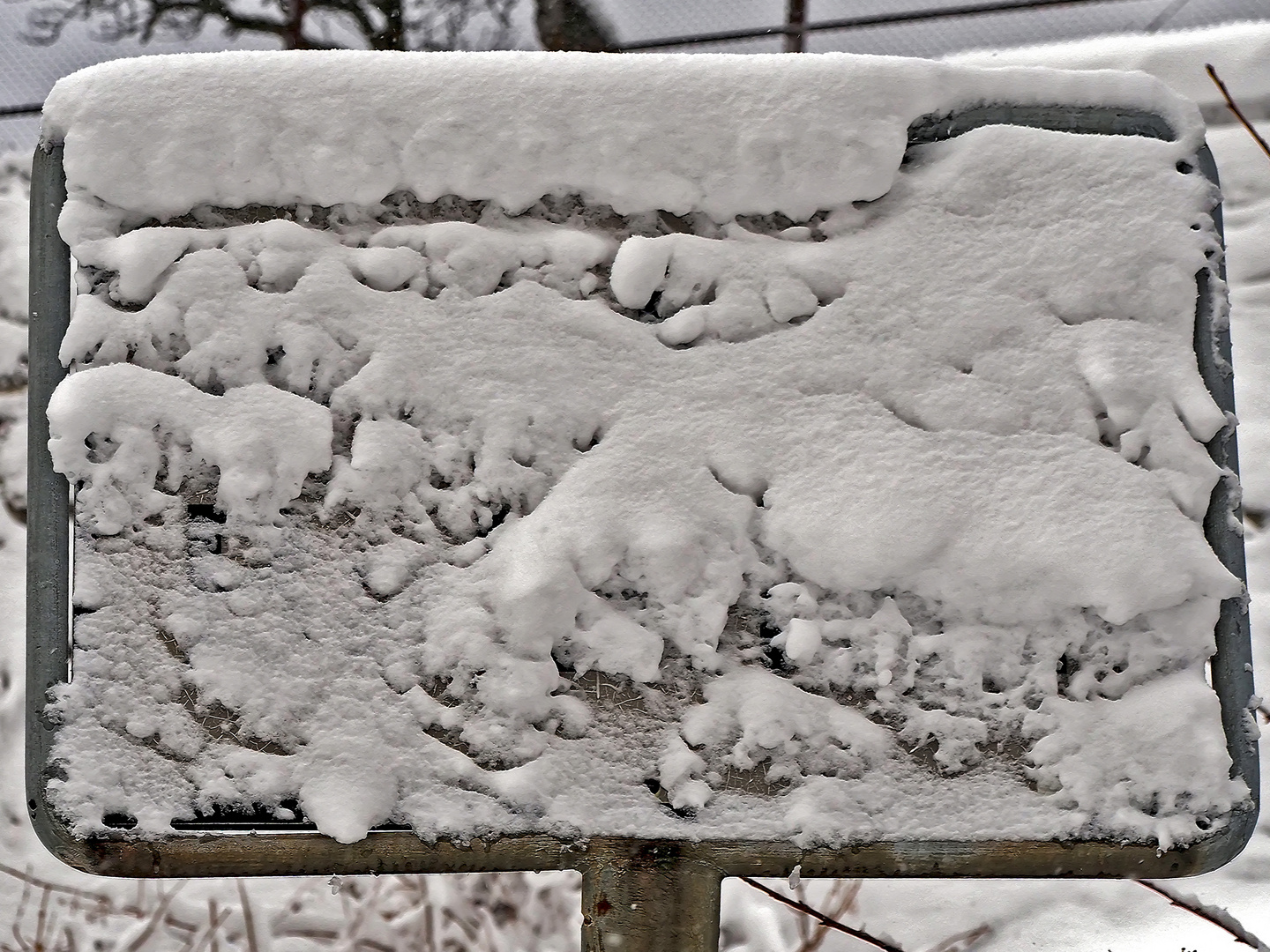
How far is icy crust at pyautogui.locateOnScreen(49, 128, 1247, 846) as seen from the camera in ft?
3.50

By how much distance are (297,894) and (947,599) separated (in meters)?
2.68

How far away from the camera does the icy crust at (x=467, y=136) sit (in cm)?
111

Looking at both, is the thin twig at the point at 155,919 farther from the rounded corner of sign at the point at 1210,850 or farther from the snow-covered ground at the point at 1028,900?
the rounded corner of sign at the point at 1210,850

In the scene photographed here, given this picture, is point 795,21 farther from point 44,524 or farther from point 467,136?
point 44,524

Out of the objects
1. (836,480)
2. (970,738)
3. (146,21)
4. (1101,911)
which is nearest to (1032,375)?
(836,480)

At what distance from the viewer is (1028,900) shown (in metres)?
2.95

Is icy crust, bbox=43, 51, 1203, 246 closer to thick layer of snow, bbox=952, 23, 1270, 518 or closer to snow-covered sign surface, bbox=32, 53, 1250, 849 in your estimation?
snow-covered sign surface, bbox=32, 53, 1250, 849

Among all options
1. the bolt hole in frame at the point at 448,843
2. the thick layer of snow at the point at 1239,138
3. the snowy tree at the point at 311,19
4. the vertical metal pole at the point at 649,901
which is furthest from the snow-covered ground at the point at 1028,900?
the bolt hole in frame at the point at 448,843

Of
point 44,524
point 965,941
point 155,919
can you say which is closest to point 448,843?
point 44,524

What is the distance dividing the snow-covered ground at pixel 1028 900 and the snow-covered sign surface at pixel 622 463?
6.98 feet

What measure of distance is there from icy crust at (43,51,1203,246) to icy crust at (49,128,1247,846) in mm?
74

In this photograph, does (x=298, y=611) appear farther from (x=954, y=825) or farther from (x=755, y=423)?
(x=954, y=825)

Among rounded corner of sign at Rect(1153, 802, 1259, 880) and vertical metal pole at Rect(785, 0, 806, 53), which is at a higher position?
vertical metal pole at Rect(785, 0, 806, 53)

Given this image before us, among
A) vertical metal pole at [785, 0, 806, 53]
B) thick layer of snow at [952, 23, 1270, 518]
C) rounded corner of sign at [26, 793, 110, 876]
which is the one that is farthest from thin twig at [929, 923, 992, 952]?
vertical metal pole at [785, 0, 806, 53]
